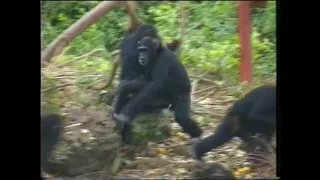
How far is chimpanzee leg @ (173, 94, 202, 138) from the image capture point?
1.13m

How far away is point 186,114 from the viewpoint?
3.74 ft

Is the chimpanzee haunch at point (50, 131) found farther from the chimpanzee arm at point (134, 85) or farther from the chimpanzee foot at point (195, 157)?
the chimpanzee foot at point (195, 157)

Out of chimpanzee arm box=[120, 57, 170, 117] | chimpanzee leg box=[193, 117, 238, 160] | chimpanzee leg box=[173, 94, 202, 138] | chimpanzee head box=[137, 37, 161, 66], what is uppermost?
chimpanzee head box=[137, 37, 161, 66]

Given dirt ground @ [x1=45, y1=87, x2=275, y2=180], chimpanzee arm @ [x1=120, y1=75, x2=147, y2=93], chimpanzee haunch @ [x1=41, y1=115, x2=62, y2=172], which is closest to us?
chimpanzee haunch @ [x1=41, y1=115, x2=62, y2=172]

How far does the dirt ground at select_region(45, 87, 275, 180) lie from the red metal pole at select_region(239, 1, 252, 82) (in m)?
0.07

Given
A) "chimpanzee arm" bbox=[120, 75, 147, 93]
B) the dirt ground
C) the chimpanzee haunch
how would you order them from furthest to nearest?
"chimpanzee arm" bbox=[120, 75, 147, 93] < the dirt ground < the chimpanzee haunch

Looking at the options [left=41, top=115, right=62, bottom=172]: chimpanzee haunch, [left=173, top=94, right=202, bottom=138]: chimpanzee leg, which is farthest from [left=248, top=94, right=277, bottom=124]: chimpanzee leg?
[left=41, top=115, right=62, bottom=172]: chimpanzee haunch

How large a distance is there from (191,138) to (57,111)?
0.31m

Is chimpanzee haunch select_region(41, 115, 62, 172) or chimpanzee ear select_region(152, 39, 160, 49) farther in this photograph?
chimpanzee ear select_region(152, 39, 160, 49)

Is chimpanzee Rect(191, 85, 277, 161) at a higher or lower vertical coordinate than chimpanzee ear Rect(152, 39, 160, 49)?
lower

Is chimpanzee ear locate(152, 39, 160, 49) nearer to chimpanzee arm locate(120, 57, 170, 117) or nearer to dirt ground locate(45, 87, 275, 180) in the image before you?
chimpanzee arm locate(120, 57, 170, 117)

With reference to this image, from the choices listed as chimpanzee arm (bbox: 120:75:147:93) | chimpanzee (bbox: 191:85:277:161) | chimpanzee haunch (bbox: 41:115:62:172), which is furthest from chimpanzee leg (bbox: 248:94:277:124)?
chimpanzee haunch (bbox: 41:115:62:172)
